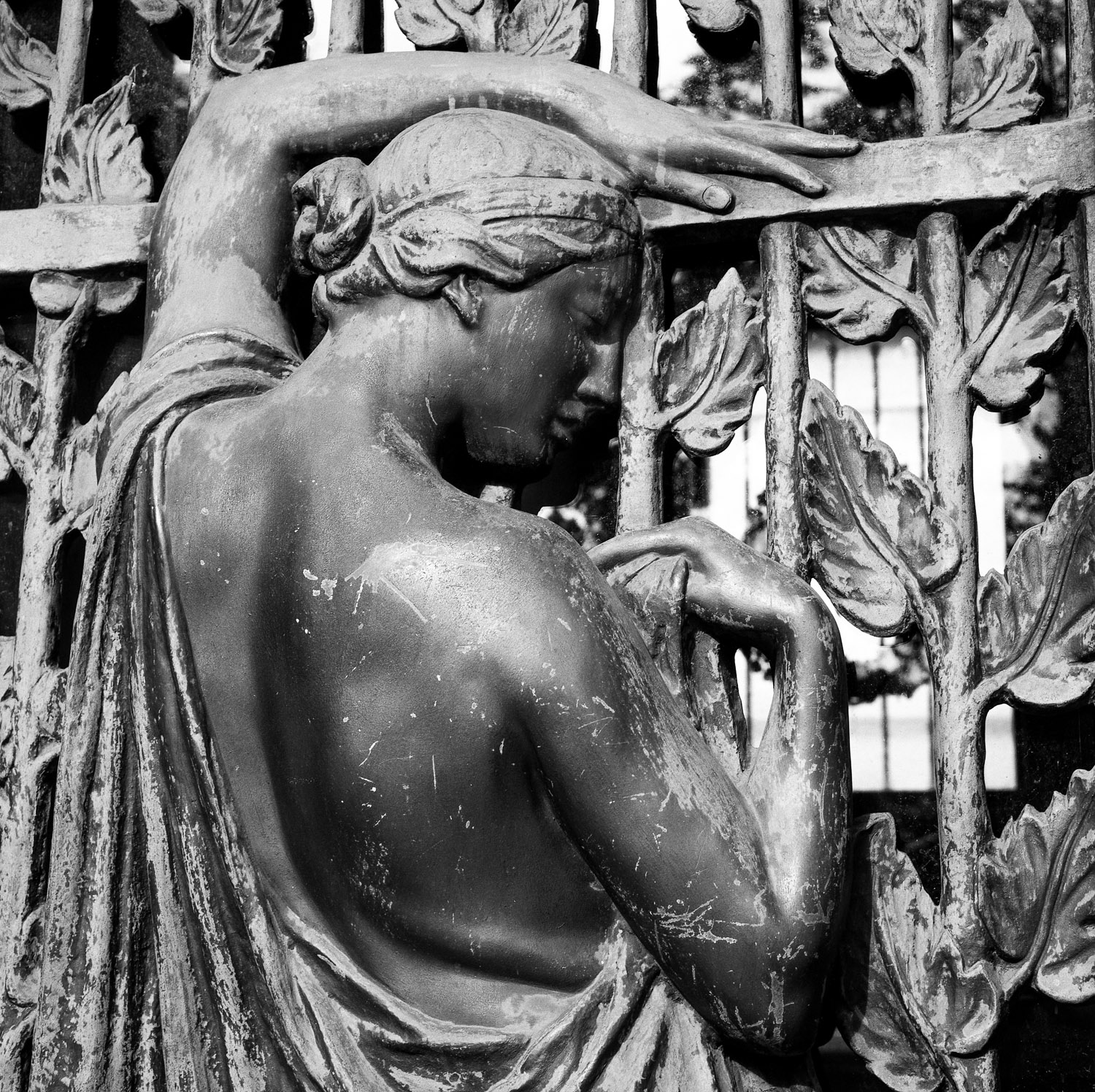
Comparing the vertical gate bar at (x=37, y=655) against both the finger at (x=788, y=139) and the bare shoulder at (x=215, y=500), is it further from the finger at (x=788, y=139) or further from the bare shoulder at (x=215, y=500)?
the finger at (x=788, y=139)

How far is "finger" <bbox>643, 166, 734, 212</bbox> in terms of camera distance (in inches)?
82.1

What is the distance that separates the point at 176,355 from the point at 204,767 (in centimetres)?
53

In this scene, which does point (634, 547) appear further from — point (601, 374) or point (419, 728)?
point (419, 728)

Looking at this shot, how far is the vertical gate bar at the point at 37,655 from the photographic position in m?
2.06

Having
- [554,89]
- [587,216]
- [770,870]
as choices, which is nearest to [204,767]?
[770,870]

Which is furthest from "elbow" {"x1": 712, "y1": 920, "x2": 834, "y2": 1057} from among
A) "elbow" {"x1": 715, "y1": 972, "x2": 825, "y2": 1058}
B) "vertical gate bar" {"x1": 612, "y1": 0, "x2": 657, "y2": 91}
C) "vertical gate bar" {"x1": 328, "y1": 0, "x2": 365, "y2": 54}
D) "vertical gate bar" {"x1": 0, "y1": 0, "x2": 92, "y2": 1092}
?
"vertical gate bar" {"x1": 328, "y1": 0, "x2": 365, "y2": 54}

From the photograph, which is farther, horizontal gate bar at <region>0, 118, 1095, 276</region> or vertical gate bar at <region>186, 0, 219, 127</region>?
vertical gate bar at <region>186, 0, 219, 127</region>

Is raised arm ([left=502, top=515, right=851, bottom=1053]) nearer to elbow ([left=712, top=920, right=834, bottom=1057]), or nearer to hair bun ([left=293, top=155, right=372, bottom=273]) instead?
elbow ([left=712, top=920, right=834, bottom=1057])

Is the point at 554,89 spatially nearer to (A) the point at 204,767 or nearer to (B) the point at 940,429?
(B) the point at 940,429

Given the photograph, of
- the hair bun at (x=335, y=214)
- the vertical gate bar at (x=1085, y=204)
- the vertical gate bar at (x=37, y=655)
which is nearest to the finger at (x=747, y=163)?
the vertical gate bar at (x=1085, y=204)

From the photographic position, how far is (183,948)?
186cm

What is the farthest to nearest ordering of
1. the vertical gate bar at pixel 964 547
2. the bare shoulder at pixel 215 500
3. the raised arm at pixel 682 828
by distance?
the vertical gate bar at pixel 964 547, the bare shoulder at pixel 215 500, the raised arm at pixel 682 828

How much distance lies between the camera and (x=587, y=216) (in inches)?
73.7

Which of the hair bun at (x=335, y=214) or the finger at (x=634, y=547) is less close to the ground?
the hair bun at (x=335, y=214)
